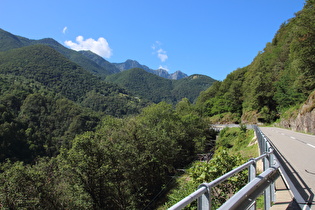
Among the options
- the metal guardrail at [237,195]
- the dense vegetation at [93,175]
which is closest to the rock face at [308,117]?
the dense vegetation at [93,175]

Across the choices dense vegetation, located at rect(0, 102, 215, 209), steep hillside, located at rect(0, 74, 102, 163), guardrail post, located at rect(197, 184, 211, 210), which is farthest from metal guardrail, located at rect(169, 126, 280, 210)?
steep hillside, located at rect(0, 74, 102, 163)

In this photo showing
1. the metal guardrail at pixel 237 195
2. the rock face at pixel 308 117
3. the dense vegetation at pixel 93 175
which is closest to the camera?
the metal guardrail at pixel 237 195

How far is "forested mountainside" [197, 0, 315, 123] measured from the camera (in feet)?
76.0

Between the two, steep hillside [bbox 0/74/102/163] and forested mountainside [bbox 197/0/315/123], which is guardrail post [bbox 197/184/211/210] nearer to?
forested mountainside [bbox 197/0/315/123]

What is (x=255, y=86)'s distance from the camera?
5031 cm

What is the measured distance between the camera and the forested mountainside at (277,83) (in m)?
23.2

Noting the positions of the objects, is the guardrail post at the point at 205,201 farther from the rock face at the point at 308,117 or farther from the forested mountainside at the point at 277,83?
the forested mountainside at the point at 277,83

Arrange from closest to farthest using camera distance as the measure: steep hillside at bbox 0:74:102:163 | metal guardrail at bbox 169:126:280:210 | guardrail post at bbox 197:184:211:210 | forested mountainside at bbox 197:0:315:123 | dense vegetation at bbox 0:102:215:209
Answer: metal guardrail at bbox 169:126:280:210
guardrail post at bbox 197:184:211:210
dense vegetation at bbox 0:102:215:209
forested mountainside at bbox 197:0:315:123
steep hillside at bbox 0:74:102:163

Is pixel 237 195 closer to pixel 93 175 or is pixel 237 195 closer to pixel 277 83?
pixel 93 175

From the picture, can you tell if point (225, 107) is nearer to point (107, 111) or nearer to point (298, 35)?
point (298, 35)

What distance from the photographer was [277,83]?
4759 centimetres

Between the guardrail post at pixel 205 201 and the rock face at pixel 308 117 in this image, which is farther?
the rock face at pixel 308 117

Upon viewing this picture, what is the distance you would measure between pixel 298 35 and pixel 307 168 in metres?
21.7

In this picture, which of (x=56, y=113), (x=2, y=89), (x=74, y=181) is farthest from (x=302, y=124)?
(x=2, y=89)
